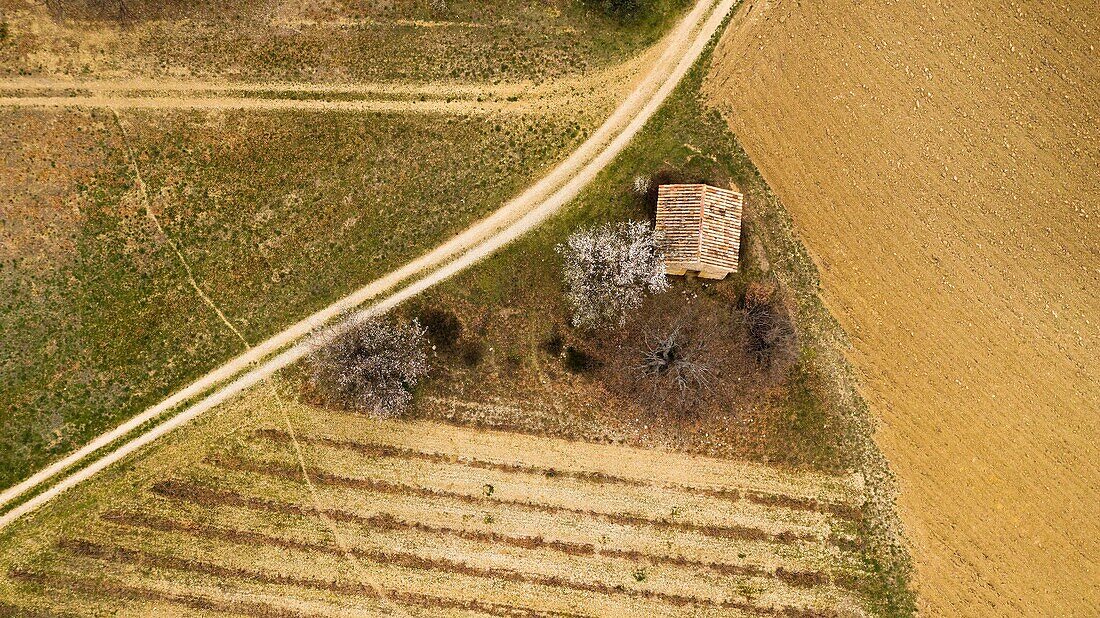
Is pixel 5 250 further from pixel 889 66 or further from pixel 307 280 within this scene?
pixel 889 66

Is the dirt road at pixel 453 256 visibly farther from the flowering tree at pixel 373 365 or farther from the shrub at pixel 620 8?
the shrub at pixel 620 8

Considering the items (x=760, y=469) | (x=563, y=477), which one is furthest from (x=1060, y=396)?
(x=563, y=477)

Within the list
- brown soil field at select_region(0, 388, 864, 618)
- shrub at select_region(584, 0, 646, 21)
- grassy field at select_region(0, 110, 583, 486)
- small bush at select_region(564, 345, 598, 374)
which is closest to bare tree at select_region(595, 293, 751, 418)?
small bush at select_region(564, 345, 598, 374)

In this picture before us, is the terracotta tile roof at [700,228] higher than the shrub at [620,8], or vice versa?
the shrub at [620,8]

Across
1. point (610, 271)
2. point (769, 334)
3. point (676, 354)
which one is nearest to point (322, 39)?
point (610, 271)

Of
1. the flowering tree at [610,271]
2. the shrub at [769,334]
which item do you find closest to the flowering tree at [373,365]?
the flowering tree at [610,271]

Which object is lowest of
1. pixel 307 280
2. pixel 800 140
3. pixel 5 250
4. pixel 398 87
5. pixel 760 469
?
pixel 5 250

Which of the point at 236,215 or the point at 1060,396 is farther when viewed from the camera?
the point at 236,215

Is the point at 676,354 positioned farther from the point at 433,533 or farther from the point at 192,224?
the point at 192,224
